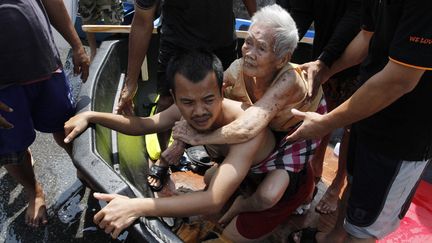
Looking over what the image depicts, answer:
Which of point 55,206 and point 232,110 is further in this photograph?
point 55,206

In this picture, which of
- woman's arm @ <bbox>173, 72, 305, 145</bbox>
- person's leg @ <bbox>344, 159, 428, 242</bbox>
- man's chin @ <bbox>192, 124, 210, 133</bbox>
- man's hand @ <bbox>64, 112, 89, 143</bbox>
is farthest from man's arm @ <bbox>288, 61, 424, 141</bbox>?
man's hand @ <bbox>64, 112, 89, 143</bbox>

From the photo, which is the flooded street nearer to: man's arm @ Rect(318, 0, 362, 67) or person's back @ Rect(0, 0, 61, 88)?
person's back @ Rect(0, 0, 61, 88)

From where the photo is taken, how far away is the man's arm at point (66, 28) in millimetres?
1988

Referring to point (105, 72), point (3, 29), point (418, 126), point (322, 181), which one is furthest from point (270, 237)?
point (3, 29)

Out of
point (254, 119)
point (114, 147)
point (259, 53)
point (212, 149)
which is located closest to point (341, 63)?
point (259, 53)

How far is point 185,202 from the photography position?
4.39ft

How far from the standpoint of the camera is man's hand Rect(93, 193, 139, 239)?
1.26 meters

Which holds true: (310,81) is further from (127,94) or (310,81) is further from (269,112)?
(127,94)

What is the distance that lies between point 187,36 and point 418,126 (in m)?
1.29

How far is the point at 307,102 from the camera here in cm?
175

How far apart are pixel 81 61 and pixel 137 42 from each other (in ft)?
1.20

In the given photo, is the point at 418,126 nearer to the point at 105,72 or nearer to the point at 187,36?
the point at 187,36

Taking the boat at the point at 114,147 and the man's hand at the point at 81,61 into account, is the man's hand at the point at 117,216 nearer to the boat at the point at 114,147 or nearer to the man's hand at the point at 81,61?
the boat at the point at 114,147

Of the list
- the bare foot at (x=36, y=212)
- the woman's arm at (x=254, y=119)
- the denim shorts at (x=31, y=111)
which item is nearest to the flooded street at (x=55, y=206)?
the bare foot at (x=36, y=212)
